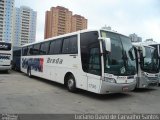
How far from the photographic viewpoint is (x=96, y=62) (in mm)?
8508

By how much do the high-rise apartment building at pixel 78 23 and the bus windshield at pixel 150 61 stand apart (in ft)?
118

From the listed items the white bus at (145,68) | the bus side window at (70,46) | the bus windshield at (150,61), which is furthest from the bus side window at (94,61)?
the bus windshield at (150,61)

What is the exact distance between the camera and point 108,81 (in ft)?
27.0

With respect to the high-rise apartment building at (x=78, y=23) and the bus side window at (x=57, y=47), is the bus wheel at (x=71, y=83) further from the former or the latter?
the high-rise apartment building at (x=78, y=23)

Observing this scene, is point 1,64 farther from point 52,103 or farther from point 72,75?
point 52,103

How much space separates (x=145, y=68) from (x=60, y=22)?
36.0m

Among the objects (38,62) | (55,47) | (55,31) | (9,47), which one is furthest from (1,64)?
(55,31)

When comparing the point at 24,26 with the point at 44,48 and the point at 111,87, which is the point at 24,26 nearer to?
the point at 44,48

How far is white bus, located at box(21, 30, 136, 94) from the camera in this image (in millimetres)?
8242

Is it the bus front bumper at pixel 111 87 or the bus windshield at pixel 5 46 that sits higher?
the bus windshield at pixel 5 46

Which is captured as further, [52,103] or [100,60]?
[100,60]

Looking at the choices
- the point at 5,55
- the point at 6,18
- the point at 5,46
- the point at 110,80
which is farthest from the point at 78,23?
the point at 110,80

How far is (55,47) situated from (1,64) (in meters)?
8.80

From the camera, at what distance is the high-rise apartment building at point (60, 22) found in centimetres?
4422
